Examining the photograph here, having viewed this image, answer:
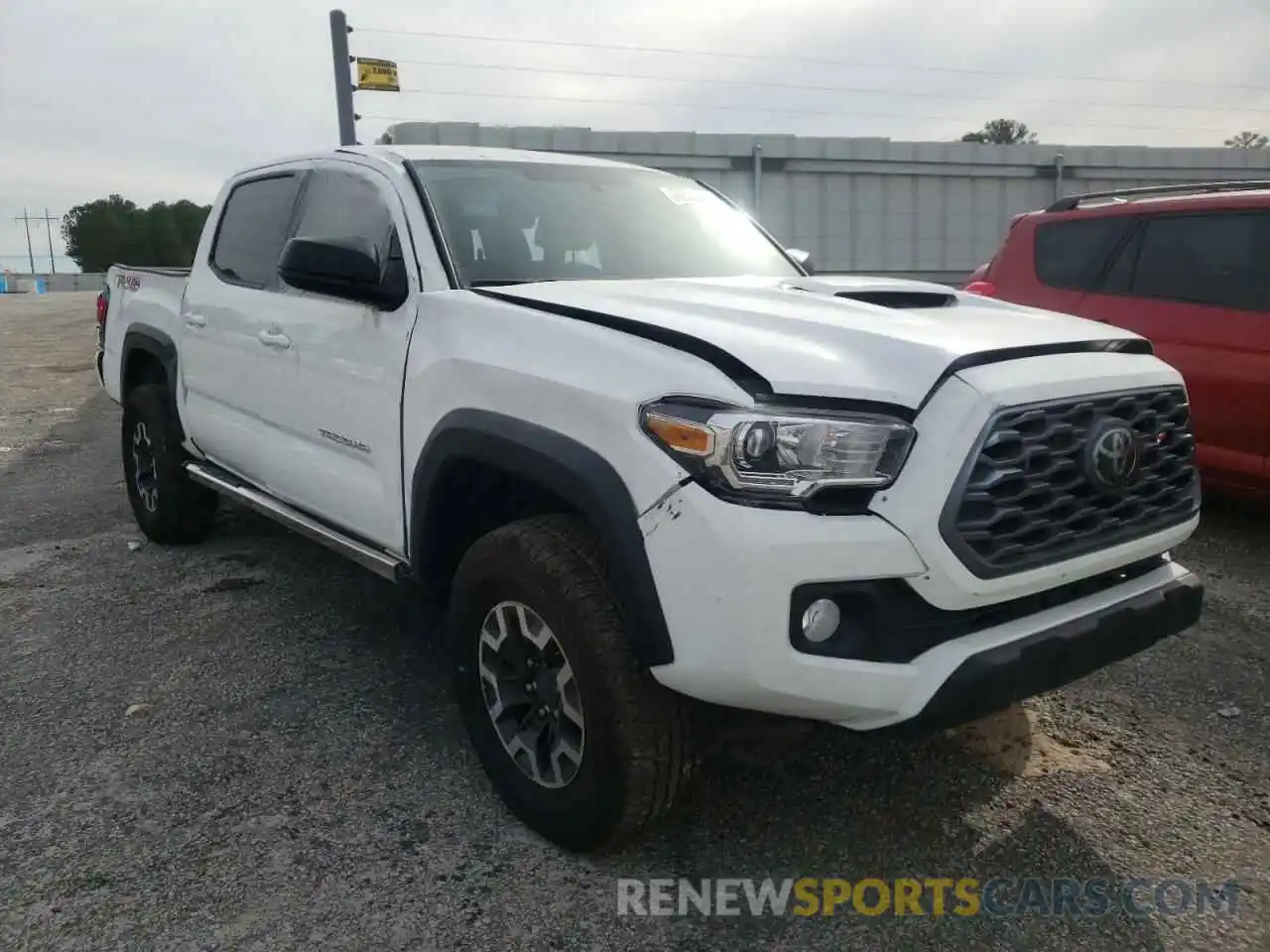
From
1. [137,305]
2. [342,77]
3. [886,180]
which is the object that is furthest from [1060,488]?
[886,180]

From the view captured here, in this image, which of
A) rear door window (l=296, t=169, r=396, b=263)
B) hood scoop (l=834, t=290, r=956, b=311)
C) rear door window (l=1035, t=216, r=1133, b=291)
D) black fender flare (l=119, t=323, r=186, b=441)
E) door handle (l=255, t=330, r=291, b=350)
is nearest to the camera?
hood scoop (l=834, t=290, r=956, b=311)

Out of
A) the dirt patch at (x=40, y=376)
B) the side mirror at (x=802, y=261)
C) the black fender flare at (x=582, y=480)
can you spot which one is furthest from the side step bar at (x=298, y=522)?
the dirt patch at (x=40, y=376)

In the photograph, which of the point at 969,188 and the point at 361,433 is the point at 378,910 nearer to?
the point at 361,433

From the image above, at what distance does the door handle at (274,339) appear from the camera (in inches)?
145

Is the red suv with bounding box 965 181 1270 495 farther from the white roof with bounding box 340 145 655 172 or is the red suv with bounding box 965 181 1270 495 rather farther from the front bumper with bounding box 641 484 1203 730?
the front bumper with bounding box 641 484 1203 730

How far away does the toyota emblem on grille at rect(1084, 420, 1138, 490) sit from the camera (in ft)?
7.62

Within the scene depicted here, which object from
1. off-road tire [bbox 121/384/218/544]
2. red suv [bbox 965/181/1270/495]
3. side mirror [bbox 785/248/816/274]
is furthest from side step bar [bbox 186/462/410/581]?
red suv [bbox 965/181/1270/495]

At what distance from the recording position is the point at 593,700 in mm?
2287

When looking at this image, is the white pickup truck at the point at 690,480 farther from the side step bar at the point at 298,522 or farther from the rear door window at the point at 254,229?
the rear door window at the point at 254,229

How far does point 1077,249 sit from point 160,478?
5.26 m

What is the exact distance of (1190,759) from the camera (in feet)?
9.85

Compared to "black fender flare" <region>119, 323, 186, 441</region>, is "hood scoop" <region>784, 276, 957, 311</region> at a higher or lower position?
higher

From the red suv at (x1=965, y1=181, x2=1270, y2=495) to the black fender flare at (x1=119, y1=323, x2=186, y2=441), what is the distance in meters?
4.78

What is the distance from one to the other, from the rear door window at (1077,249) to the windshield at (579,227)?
277 cm
